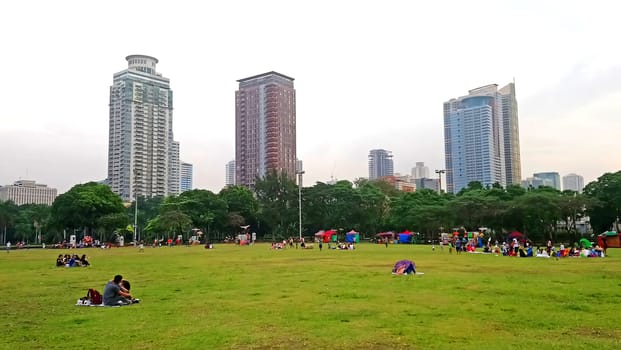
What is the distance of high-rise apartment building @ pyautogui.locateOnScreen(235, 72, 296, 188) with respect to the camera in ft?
483

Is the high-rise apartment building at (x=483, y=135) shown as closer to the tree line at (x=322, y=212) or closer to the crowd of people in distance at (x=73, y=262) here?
the tree line at (x=322, y=212)

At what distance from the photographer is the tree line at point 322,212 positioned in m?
64.6

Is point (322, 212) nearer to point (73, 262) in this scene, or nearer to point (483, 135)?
point (483, 135)

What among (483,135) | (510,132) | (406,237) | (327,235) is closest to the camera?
(406,237)

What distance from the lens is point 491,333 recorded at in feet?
31.3

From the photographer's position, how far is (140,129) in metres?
143

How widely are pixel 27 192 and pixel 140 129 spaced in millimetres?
73835

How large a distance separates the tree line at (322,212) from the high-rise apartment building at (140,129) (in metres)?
31.8

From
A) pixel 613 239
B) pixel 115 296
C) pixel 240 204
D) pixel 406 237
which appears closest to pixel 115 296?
pixel 115 296

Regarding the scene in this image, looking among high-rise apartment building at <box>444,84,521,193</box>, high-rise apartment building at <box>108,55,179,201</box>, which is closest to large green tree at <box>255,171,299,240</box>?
high-rise apartment building at <box>108,55,179,201</box>

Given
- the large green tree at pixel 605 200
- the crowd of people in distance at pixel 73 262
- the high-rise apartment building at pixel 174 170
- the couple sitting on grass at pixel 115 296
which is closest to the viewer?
the couple sitting on grass at pixel 115 296

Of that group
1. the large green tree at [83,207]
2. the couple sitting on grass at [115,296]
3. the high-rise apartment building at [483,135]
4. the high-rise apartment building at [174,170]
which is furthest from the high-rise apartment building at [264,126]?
the couple sitting on grass at [115,296]

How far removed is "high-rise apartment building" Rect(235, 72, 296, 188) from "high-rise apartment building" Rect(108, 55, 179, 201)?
72.6 ft

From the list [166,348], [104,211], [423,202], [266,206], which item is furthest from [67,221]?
[166,348]
